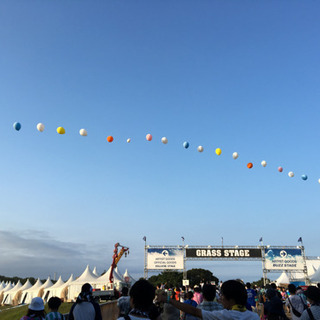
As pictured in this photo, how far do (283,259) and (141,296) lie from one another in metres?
42.4

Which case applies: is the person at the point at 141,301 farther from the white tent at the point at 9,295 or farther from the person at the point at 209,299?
the white tent at the point at 9,295

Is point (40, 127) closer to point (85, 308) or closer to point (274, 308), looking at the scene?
point (85, 308)

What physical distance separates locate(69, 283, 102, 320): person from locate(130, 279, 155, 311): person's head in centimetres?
274

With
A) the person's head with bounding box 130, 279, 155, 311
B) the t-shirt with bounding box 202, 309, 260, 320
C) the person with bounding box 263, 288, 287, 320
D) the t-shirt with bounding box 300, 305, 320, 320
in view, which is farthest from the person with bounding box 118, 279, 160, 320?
the person with bounding box 263, 288, 287, 320

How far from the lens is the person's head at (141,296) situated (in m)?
2.82

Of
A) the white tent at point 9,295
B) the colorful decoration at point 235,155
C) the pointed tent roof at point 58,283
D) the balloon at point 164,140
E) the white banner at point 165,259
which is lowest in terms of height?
the white tent at point 9,295

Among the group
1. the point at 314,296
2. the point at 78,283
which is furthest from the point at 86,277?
the point at 314,296

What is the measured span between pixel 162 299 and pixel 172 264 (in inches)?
1524

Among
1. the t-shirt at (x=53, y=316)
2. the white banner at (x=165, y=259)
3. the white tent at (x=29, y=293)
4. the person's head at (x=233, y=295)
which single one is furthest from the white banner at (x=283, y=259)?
the person's head at (x=233, y=295)

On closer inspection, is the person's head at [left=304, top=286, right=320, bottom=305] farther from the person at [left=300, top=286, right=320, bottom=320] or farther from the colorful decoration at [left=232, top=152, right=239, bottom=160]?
the colorful decoration at [left=232, top=152, right=239, bottom=160]

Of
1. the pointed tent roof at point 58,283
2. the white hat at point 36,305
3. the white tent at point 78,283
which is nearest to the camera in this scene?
the white hat at point 36,305

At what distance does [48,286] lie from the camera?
42.1 metres

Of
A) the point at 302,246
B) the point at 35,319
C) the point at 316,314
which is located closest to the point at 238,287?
the point at 316,314

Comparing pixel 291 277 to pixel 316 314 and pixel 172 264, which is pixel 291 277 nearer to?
pixel 172 264
